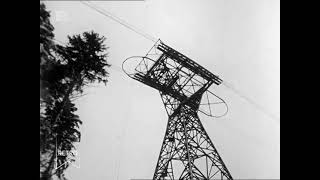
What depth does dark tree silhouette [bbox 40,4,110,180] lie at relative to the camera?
5.43 m

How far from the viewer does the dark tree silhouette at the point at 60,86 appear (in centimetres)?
543

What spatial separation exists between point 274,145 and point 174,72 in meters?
3.11

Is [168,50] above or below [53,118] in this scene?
above

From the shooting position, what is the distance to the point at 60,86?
5809 mm

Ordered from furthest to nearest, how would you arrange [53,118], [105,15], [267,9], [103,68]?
1. [267,9]
2. [103,68]
3. [105,15]
4. [53,118]

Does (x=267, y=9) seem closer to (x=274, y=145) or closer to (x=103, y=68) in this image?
(x=274, y=145)

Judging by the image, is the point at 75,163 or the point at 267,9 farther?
the point at 267,9

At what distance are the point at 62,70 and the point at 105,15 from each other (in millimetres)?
1351

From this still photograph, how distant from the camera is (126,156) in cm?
614

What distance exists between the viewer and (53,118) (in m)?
5.66
